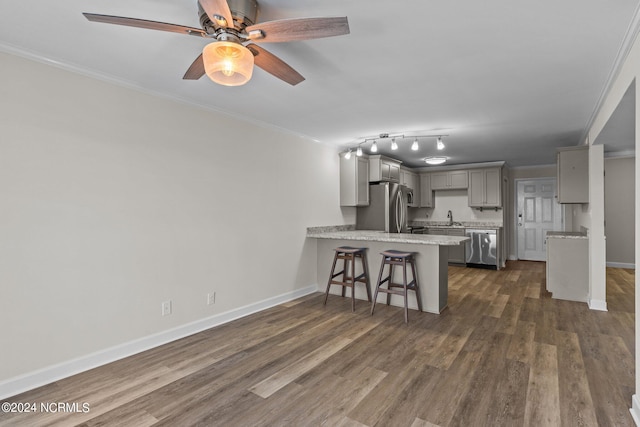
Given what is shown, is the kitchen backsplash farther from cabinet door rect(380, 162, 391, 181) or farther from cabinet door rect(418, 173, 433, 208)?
cabinet door rect(380, 162, 391, 181)

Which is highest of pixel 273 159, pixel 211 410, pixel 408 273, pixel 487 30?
pixel 487 30

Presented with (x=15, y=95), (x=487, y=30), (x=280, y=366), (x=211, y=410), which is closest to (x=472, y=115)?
(x=487, y=30)

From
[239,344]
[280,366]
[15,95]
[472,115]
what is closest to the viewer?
[15,95]

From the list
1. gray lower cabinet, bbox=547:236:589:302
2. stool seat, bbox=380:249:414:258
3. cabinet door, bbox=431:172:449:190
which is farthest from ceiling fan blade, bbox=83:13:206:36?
cabinet door, bbox=431:172:449:190

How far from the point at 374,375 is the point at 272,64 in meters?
2.34

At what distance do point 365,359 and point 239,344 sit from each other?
1.20 m

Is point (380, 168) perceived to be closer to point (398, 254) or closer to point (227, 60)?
point (398, 254)

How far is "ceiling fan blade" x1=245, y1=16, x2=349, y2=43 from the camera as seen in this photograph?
151cm

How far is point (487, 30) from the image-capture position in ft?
6.62

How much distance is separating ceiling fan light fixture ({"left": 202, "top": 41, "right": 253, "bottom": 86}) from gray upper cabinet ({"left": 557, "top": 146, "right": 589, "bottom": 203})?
185 inches

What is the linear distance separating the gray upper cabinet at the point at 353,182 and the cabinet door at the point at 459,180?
282 centimetres

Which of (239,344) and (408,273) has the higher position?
(408,273)

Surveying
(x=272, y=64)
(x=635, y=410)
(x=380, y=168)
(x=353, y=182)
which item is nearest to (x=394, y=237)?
(x=353, y=182)

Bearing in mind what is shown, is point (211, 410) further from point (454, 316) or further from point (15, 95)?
point (454, 316)
